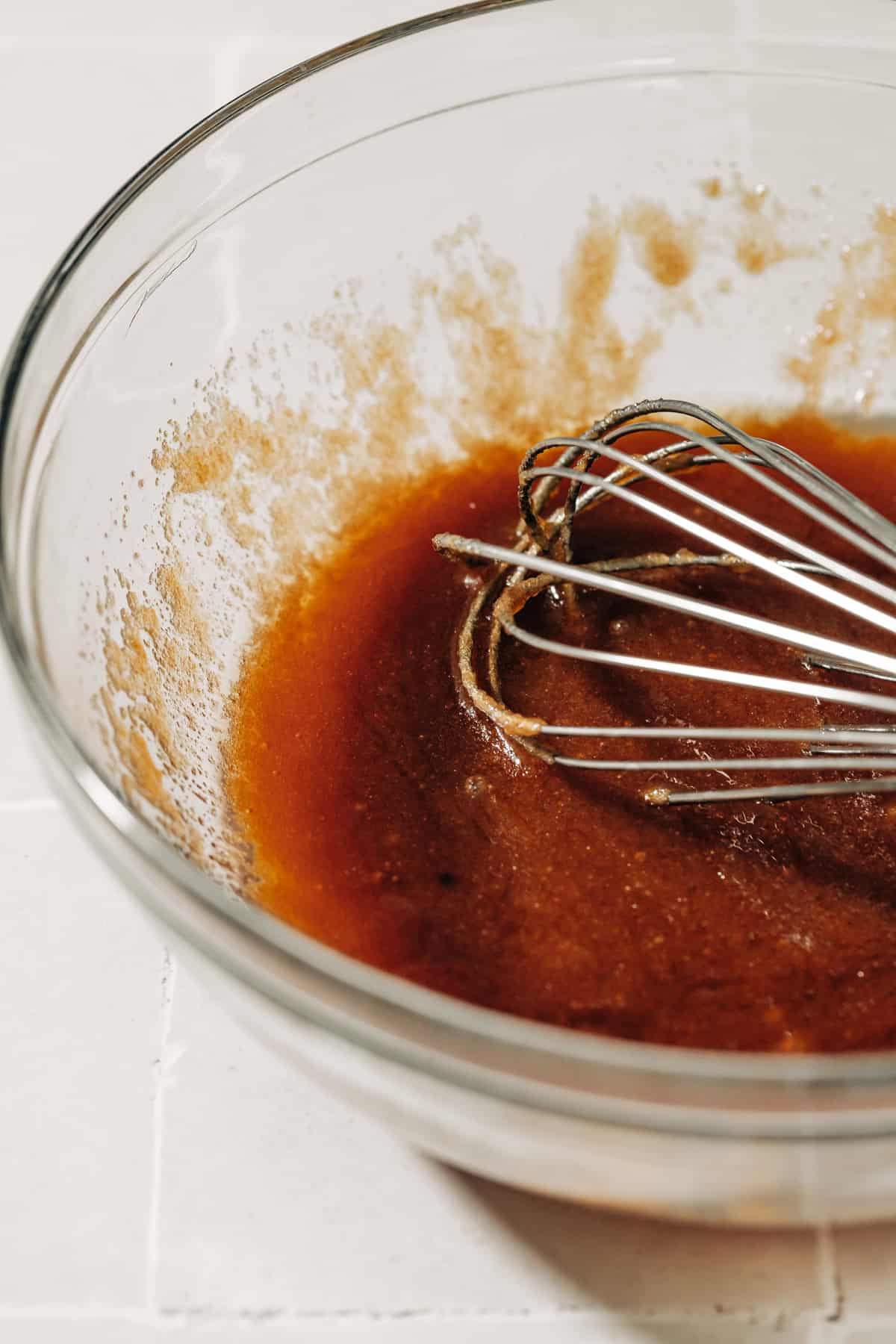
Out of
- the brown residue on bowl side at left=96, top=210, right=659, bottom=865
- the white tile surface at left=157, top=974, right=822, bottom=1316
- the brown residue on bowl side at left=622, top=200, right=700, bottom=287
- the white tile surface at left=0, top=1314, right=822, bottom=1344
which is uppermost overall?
the brown residue on bowl side at left=622, top=200, right=700, bottom=287

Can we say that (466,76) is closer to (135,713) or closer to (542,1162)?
(135,713)

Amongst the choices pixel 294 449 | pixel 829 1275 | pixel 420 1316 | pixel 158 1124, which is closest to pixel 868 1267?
pixel 829 1275

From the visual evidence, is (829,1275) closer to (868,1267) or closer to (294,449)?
(868,1267)

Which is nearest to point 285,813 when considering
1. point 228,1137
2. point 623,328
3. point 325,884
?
point 325,884

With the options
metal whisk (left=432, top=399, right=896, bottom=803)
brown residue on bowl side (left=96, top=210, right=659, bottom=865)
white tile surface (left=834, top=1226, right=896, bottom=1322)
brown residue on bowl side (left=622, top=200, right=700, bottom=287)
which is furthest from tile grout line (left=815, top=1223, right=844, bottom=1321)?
brown residue on bowl side (left=622, top=200, right=700, bottom=287)

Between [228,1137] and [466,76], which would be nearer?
[228,1137]

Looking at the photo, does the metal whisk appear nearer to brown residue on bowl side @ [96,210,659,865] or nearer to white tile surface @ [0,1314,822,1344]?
brown residue on bowl side @ [96,210,659,865]
